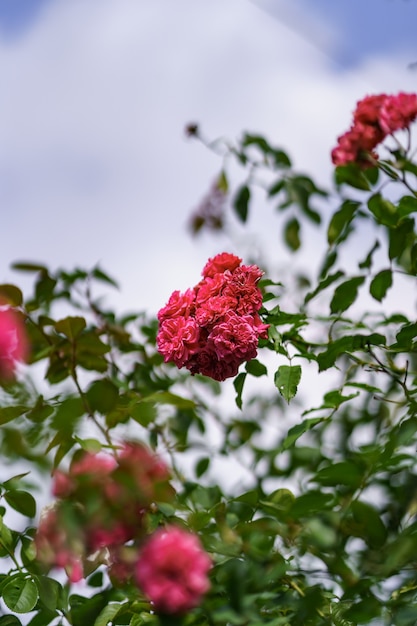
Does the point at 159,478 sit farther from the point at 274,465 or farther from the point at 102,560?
the point at 274,465

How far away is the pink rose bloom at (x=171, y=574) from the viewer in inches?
37.2

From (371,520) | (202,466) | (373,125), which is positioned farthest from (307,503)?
(202,466)

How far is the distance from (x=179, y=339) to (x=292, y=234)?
3.63 feet

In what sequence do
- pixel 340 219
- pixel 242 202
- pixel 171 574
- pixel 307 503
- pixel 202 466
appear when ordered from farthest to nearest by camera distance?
1. pixel 242 202
2. pixel 202 466
3. pixel 340 219
4. pixel 307 503
5. pixel 171 574

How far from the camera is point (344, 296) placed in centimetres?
180

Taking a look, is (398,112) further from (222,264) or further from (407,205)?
(222,264)

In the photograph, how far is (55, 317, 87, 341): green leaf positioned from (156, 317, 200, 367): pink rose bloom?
26cm

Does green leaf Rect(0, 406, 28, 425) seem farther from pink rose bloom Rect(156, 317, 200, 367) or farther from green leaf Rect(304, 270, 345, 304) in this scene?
green leaf Rect(304, 270, 345, 304)

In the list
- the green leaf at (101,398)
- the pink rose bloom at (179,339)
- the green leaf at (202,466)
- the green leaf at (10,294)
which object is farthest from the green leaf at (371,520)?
the green leaf at (202,466)

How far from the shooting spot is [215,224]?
3223mm

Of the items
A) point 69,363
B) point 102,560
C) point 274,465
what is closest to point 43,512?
point 102,560

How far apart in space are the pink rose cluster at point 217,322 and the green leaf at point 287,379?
55mm

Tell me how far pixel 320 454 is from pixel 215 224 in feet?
3.85

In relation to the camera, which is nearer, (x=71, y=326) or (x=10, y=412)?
(x=10, y=412)
